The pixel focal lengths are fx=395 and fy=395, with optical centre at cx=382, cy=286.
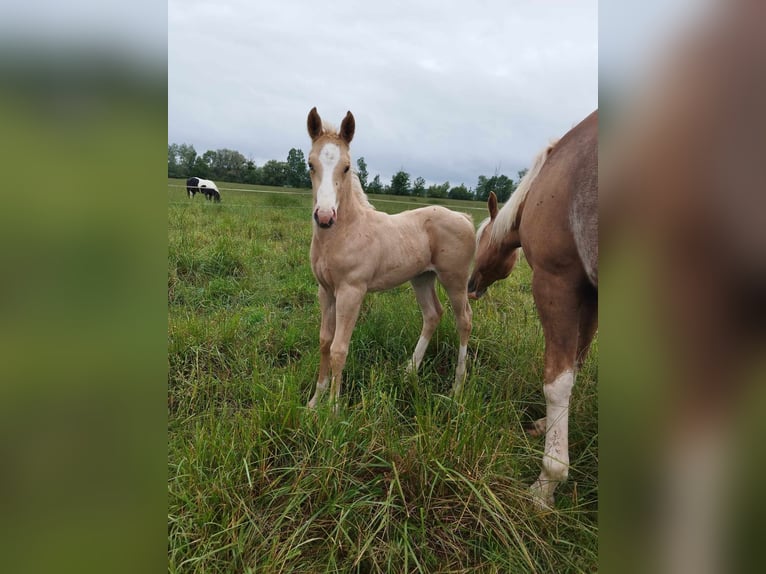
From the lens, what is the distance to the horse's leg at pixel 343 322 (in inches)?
109

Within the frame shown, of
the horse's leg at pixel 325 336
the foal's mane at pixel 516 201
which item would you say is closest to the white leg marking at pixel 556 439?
the foal's mane at pixel 516 201

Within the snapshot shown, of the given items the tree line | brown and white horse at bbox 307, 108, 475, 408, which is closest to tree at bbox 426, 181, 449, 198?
the tree line

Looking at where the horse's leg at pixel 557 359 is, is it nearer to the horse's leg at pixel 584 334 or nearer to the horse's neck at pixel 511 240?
the horse's leg at pixel 584 334

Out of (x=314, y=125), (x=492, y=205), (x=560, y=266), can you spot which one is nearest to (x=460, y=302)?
(x=492, y=205)

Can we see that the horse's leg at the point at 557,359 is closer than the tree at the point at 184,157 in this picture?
Yes

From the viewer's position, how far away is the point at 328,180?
2457 millimetres

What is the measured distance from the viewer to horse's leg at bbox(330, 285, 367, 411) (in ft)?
9.07

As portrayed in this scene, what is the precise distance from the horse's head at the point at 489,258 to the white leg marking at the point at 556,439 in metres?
1.40

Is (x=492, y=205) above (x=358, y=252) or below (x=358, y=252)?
above

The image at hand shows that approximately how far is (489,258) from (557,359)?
4.82 ft

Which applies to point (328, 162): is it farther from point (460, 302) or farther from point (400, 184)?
point (400, 184)

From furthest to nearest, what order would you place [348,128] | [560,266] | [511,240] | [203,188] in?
[203,188], [511,240], [348,128], [560,266]

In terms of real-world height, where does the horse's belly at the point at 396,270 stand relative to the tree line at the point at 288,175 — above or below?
below
